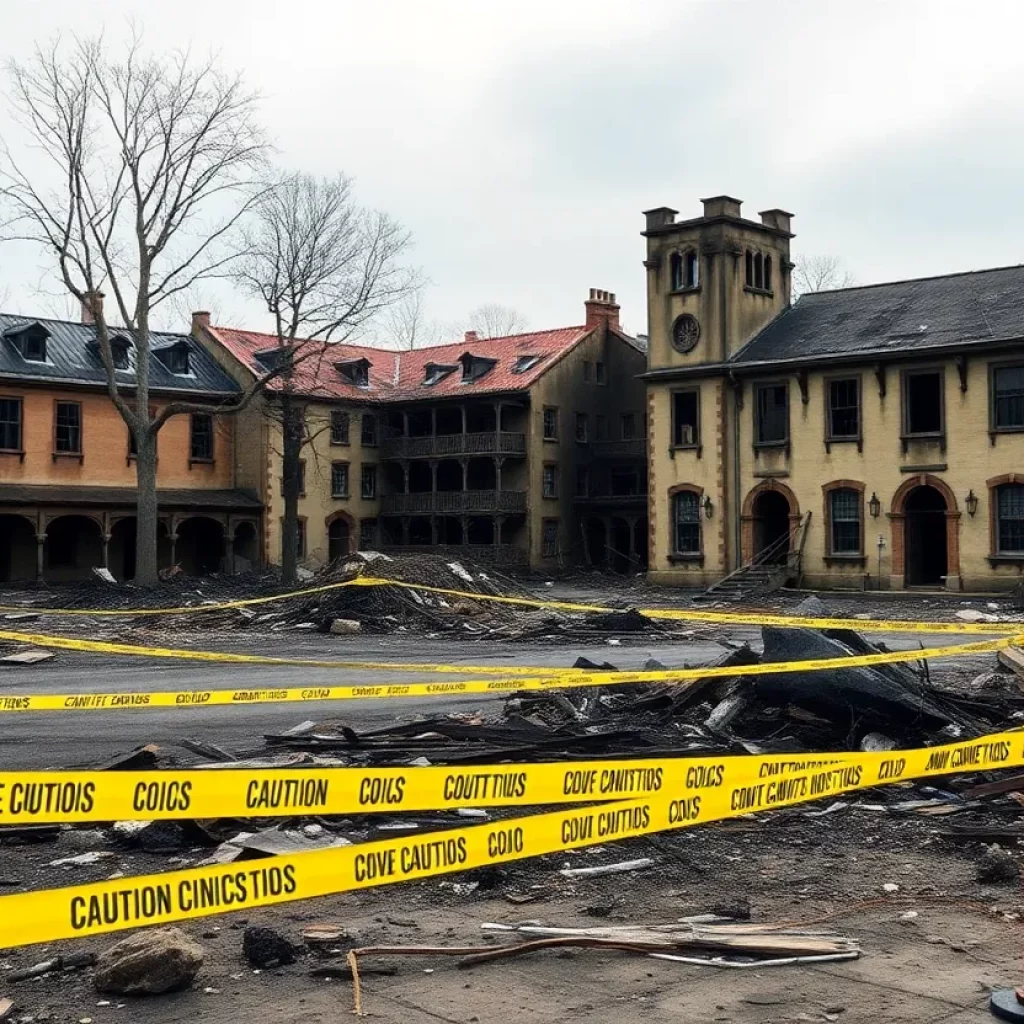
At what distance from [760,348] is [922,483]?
756 cm

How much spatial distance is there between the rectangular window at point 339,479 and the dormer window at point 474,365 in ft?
20.5

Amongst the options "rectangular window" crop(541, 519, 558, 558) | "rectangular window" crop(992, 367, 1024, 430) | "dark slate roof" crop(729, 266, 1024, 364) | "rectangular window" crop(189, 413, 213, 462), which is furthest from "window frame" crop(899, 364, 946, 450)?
"rectangular window" crop(189, 413, 213, 462)

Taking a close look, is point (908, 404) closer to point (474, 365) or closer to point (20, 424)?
point (474, 365)

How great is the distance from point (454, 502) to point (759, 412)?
15351 mm

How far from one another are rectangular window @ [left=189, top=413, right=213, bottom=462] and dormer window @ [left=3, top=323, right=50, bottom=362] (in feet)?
21.5

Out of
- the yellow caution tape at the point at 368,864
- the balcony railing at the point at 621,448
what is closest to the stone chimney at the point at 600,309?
the balcony railing at the point at 621,448

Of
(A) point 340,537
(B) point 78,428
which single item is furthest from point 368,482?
(B) point 78,428

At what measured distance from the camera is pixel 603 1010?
555cm

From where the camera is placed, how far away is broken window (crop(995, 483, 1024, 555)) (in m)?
36.9

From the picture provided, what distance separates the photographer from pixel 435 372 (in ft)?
190

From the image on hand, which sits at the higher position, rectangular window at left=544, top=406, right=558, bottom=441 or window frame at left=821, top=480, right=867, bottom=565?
rectangular window at left=544, top=406, right=558, bottom=441

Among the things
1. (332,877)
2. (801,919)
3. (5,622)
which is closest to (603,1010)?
(332,877)

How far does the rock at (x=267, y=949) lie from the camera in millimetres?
6145

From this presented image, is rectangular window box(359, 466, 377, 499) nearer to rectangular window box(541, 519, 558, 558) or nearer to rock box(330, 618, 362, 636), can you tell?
rectangular window box(541, 519, 558, 558)
